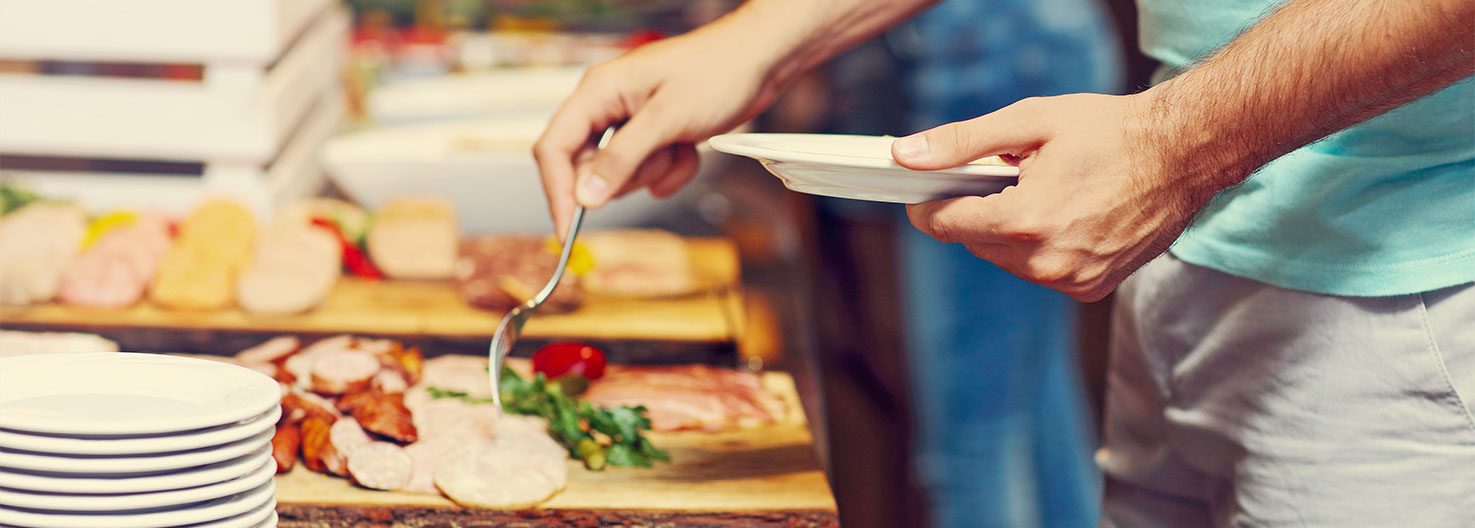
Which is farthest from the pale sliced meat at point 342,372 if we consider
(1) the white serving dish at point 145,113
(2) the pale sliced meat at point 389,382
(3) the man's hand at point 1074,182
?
(1) the white serving dish at point 145,113

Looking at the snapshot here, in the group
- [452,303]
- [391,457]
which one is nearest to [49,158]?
[452,303]

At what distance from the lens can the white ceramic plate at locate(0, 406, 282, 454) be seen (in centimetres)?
90

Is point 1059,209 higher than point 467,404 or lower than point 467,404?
higher

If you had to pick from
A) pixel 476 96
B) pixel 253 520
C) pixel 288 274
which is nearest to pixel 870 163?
pixel 253 520

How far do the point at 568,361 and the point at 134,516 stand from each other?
74 cm

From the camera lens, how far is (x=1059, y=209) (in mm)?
1022

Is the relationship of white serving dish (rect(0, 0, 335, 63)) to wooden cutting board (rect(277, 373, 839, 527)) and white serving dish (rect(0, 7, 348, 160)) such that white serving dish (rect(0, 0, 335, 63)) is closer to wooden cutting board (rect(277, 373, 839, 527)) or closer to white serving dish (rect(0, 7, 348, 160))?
white serving dish (rect(0, 7, 348, 160))

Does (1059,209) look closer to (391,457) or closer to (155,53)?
(391,457)

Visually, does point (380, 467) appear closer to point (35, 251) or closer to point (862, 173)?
point (862, 173)

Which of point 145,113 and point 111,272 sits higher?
point 145,113

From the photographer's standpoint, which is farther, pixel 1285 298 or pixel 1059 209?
pixel 1285 298

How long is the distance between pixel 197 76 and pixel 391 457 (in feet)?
4.25

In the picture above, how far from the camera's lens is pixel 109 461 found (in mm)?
916

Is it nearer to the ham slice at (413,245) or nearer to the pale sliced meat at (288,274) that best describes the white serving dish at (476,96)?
the ham slice at (413,245)
